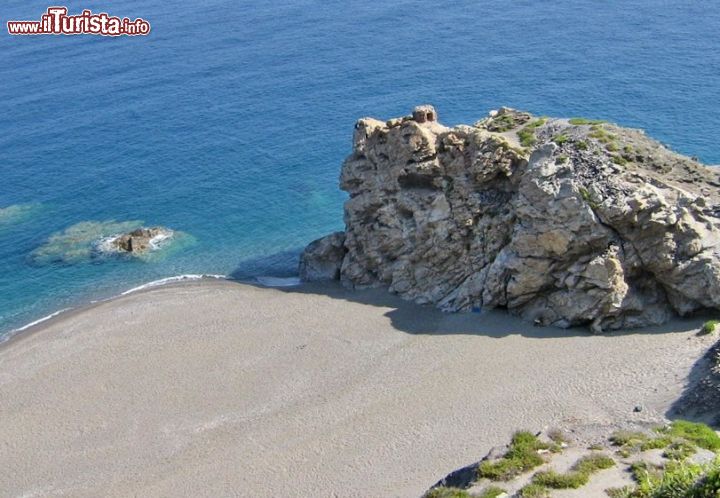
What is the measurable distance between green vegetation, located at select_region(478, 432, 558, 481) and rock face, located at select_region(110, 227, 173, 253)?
48828mm

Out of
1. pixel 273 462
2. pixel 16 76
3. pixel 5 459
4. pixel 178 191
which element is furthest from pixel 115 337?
pixel 16 76

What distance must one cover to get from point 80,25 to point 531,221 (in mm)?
110507

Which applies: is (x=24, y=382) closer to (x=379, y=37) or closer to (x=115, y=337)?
(x=115, y=337)

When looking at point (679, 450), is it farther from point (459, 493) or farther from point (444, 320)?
point (444, 320)

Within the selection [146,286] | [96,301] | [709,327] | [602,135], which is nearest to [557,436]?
[709,327]

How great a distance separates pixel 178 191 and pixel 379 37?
52.6 metres

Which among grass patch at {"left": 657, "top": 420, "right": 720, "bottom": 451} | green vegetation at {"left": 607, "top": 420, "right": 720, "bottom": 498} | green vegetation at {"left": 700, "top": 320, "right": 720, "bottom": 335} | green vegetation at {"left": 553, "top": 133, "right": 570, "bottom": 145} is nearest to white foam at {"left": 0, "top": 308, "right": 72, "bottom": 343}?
green vegetation at {"left": 553, "top": 133, "right": 570, "bottom": 145}

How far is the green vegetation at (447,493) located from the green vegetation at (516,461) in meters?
1.41

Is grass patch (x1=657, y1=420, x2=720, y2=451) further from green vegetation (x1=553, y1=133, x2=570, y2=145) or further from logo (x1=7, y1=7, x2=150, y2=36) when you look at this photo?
logo (x1=7, y1=7, x2=150, y2=36)

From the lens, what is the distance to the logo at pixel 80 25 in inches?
5300

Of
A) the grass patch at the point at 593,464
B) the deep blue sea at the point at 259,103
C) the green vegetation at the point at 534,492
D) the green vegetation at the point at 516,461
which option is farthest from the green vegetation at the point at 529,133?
the green vegetation at the point at 534,492

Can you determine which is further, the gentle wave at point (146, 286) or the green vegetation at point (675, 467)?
the gentle wave at point (146, 286)

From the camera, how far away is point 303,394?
49.2 meters

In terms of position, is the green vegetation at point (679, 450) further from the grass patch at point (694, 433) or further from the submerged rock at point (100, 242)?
the submerged rock at point (100, 242)
